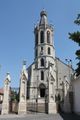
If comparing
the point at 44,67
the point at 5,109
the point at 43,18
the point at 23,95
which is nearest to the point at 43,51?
the point at 44,67

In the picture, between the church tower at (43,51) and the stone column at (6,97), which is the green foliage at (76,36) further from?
the church tower at (43,51)

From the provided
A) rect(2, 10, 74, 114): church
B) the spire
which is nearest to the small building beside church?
rect(2, 10, 74, 114): church

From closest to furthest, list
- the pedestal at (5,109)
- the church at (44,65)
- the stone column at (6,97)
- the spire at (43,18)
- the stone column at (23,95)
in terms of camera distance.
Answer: the pedestal at (5,109) → the stone column at (6,97) → the stone column at (23,95) → the church at (44,65) → the spire at (43,18)

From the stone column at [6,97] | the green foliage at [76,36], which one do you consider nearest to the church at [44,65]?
the stone column at [6,97]

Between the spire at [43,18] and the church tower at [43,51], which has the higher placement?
the spire at [43,18]

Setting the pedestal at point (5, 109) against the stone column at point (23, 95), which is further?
the stone column at point (23, 95)

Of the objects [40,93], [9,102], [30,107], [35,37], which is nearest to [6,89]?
[9,102]

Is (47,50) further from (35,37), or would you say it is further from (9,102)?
(9,102)

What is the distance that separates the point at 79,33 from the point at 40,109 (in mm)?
16705

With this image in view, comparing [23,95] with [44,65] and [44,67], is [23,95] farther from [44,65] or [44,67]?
[44,65]

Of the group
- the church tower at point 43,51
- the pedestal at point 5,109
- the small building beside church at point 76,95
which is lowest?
the pedestal at point 5,109

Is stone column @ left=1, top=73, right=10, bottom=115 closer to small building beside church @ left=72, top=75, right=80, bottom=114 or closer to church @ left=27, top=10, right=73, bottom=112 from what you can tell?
small building beside church @ left=72, top=75, right=80, bottom=114

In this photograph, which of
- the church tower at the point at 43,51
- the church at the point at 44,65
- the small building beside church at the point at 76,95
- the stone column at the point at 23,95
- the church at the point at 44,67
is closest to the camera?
the small building beside church at the point at 76,95

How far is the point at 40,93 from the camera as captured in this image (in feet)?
186
